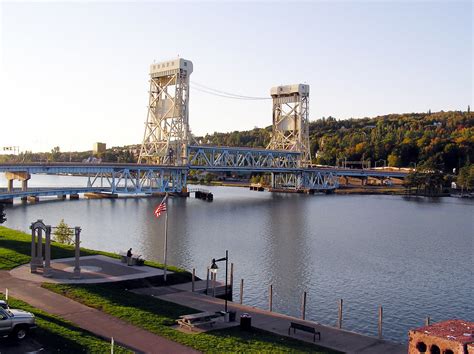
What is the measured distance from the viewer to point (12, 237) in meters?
36.1

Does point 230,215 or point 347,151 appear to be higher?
point 347,151

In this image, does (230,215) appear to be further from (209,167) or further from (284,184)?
(284,184)

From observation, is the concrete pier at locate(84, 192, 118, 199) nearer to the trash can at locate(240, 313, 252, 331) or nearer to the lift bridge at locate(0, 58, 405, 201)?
the lift bridge at locate(0, 58, 405, 201)

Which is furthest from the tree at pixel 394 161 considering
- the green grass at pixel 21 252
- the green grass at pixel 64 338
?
the green grass at pixel 64 338

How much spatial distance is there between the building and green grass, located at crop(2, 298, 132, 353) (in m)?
8.00

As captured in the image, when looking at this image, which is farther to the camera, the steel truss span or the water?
the steel truss span

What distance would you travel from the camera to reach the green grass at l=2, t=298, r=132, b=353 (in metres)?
16.2

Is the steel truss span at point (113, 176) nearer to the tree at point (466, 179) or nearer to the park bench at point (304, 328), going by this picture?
the tree at point (466, 179)

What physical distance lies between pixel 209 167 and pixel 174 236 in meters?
57.3

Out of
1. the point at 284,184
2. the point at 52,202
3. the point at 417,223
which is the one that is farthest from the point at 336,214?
the point at 284,184

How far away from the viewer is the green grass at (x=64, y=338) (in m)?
16.2

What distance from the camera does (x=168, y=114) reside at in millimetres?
103250

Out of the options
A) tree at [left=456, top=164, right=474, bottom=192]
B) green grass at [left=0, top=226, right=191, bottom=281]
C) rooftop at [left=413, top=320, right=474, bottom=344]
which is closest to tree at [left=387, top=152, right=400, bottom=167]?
tree at [left=456, top=164, right=474, bottom=192]

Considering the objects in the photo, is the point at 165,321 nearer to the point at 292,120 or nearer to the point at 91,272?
the point at 91,272
